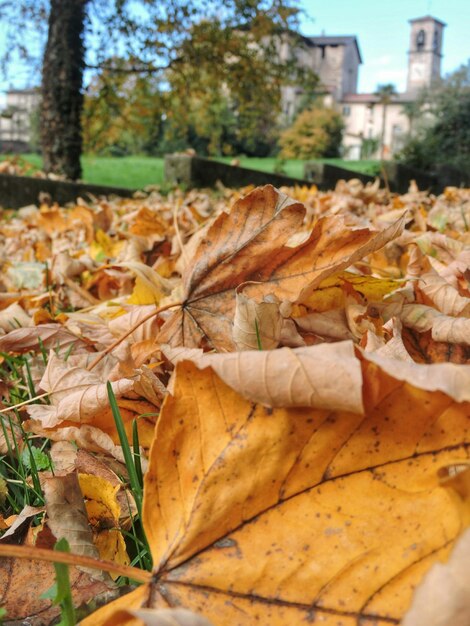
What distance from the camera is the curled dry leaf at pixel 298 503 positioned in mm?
529

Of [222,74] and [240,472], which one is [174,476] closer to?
[240,472]

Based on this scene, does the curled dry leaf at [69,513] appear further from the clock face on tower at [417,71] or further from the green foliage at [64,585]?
the clock face on tower at [417,71]

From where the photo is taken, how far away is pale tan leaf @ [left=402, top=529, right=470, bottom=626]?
1.24 ft

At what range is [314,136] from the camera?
41.0 m

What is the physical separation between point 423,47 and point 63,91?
10420 cm

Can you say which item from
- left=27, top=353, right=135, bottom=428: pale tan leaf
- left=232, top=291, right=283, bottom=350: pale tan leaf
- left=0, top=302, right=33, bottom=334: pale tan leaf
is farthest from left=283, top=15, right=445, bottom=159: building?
left=232, top=291, right=283, bottom=350: pale tan leaf

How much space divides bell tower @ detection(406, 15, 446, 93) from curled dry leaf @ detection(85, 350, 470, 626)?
110019 millimetres

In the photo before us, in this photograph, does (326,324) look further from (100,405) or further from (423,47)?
(423,47)

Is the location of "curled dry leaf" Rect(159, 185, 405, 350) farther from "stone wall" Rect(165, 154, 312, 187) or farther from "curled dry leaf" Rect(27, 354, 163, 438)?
"stone wall" Rect(165, 154, 312, 187)

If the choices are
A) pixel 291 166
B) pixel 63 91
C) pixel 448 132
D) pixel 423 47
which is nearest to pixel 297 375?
pixel 63 91

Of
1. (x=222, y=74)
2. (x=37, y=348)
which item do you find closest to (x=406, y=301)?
(x=37, y=348)

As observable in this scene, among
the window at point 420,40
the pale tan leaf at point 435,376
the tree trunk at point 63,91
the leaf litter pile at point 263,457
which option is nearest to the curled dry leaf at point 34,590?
the leaf litter pile at point 263,457

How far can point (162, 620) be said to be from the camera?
0.45 metres

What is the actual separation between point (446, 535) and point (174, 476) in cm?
25
